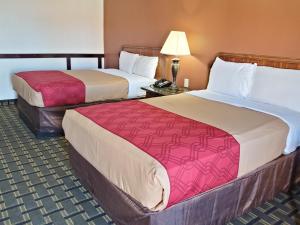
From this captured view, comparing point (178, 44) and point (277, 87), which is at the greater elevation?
point (178, 44)

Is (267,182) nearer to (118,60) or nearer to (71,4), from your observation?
(118,60)

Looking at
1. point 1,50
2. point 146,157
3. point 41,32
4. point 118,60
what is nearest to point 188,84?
point 118,60

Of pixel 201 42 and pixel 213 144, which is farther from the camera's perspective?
pixel 201 42

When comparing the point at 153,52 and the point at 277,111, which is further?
the point at 153,52

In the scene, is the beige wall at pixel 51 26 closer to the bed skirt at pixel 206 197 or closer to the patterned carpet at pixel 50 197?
the patterned carpet at pixel 50 197

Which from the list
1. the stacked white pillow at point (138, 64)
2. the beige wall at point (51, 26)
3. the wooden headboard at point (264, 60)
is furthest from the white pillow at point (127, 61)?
the wooden headboard at point (264, 60)

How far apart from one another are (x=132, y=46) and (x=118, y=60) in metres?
0.55

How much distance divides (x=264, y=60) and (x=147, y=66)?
193cm

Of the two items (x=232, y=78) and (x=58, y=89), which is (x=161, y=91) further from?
(x=58, y=89)

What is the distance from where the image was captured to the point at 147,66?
176 inches

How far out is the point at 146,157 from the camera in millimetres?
1627

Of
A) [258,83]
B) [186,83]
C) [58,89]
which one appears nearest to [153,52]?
[186,83]

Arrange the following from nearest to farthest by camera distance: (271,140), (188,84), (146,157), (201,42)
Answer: (146,157) → (271,140) → (201,42) → (188,84)

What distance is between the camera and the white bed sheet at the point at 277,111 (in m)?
2.34
